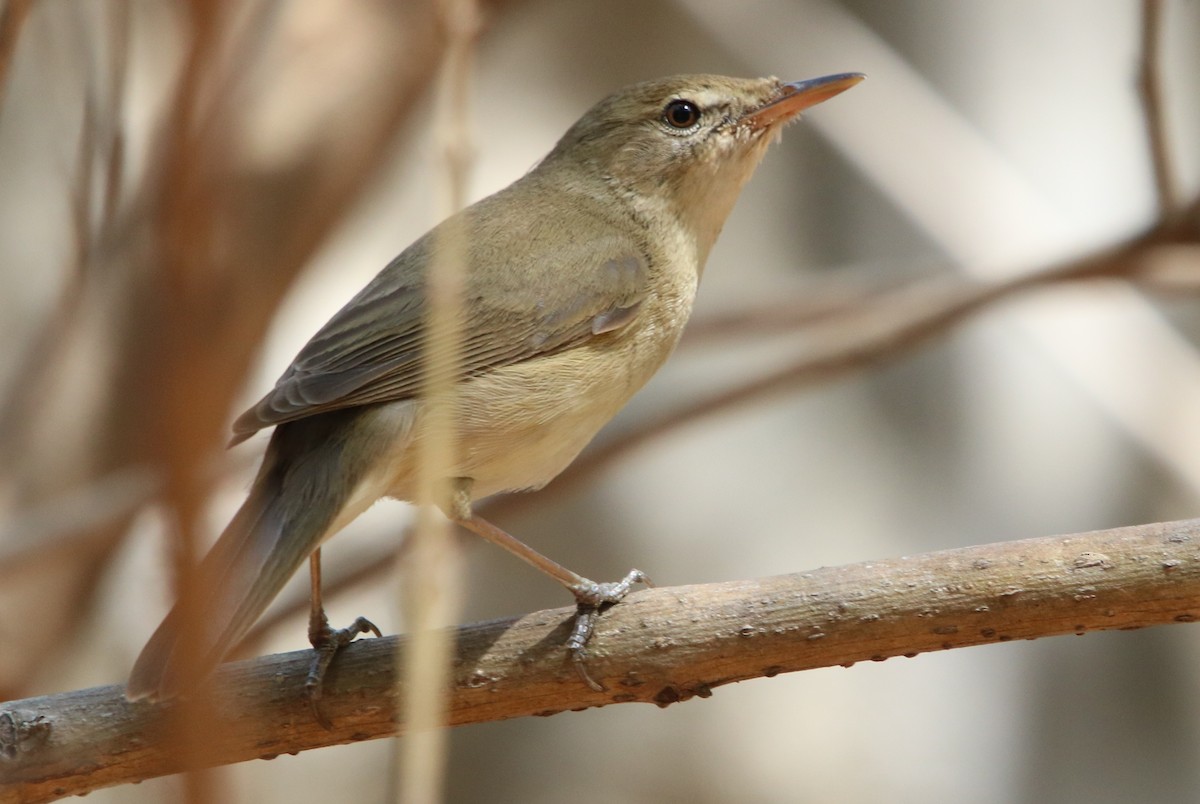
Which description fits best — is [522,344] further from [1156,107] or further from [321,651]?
[1156,107]

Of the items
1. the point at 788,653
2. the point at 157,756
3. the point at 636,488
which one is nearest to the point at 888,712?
the point at 636,488

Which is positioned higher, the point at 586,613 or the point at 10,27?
the point at 10,27

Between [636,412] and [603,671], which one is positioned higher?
[636,412]

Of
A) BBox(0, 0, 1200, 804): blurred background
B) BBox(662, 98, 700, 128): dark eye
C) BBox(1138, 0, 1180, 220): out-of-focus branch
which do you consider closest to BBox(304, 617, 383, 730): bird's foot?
BBox(0, 0, 1200, 804): blurred background

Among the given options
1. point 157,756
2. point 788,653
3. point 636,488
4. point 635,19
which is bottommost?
point 157,756

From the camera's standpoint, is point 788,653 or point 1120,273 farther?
point 1120,273

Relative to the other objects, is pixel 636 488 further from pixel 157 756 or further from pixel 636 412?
pixel 157 756

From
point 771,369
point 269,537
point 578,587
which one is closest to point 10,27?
point 269,537

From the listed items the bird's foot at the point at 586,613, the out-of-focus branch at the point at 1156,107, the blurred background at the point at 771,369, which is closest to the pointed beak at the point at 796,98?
the out-of-focus branch at the point at 1156,107
